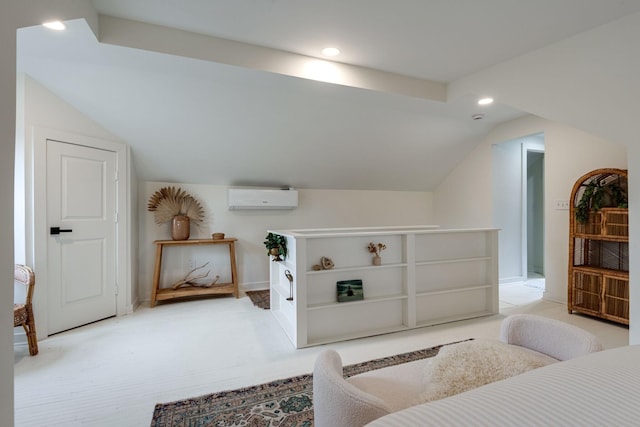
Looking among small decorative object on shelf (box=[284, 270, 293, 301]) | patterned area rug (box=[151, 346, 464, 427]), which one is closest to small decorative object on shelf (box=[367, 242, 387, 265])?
small decorative object on shelf (box=[284, 270, 293, 301])

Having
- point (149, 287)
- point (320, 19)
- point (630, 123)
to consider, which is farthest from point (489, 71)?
point (149, 287)

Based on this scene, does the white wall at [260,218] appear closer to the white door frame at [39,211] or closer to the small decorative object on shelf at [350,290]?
the white door frame at [39,211]

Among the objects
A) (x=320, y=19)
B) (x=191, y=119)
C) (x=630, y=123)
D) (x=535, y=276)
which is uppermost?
(x=320, y=19)

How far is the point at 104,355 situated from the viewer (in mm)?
2316

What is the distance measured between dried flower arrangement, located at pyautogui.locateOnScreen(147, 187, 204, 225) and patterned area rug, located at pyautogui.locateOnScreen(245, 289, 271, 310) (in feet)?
4.22

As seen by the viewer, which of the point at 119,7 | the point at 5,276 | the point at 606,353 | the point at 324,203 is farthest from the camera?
the point at 324,203

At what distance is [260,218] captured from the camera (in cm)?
441

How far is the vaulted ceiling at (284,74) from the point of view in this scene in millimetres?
2020

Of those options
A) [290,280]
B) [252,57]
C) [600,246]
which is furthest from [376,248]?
[600,246]

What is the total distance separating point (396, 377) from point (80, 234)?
125 inches

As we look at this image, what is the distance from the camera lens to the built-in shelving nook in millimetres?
2553

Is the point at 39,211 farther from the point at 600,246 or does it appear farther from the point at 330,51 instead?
the point at 600,246

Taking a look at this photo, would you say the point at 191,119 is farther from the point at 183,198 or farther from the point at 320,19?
the point at 320,19

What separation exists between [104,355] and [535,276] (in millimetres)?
6116
